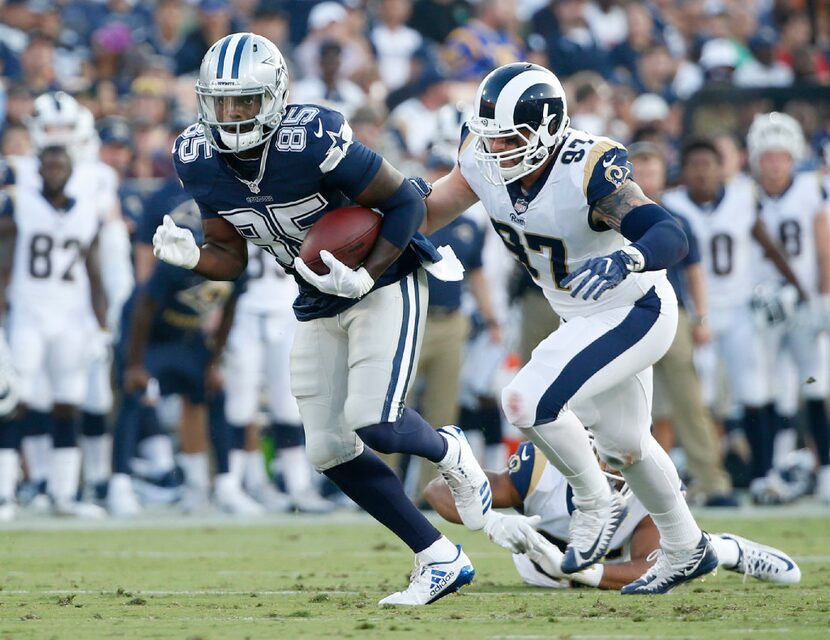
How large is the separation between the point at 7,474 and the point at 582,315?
4.65m

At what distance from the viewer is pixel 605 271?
4723 mm

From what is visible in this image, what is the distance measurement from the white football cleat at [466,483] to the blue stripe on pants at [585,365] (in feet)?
0.99

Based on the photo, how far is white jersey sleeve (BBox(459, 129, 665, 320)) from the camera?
202 inches

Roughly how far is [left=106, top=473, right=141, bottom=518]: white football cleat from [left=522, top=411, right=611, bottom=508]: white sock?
436 centimetres

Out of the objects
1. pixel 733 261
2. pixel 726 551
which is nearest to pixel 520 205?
pixel 726 551

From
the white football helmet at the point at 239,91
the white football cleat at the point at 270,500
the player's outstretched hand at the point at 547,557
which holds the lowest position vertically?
the white football cleat at the point at 270,500

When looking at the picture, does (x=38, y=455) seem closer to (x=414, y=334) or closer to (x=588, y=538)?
(x=414, y=334)

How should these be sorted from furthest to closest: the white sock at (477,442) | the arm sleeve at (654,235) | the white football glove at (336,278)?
the white sock at (477,442) < the white football glove at (336,278) < the arm sleeve at (654,235)

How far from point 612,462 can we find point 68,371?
4693 millimetres

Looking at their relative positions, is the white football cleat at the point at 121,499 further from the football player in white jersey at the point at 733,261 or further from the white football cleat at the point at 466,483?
the white football cleat at the point at 466,483

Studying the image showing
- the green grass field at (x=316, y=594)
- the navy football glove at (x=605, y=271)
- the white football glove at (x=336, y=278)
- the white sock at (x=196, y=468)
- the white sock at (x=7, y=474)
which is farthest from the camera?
the white sock at (x=196, y=468)

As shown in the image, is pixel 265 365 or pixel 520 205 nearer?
pixel 520 205

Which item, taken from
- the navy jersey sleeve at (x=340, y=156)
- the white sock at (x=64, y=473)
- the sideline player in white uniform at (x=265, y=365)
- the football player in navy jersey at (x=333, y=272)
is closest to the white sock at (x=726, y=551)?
the football player in navy jersey at (x=333, y=272)

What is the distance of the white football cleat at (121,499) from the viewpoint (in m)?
9.08
